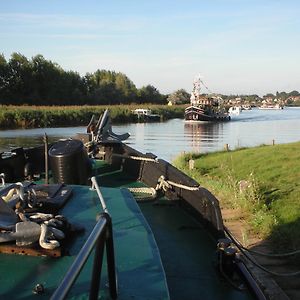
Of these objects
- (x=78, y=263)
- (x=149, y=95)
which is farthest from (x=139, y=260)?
(x=149, y=95)

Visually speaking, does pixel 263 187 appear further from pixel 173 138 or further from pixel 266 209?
pixel 173 138

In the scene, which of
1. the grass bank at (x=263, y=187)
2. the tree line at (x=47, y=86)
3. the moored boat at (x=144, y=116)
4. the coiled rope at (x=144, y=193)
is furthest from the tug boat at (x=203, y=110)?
the coiled rope at (x=144, y=193)

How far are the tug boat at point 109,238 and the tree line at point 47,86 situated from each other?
65603 millimetres

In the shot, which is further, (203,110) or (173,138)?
(203,110)

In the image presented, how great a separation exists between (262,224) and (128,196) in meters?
4.40

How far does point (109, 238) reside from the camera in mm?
2254

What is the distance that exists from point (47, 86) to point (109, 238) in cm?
7620

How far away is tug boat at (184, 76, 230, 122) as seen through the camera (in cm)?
6759

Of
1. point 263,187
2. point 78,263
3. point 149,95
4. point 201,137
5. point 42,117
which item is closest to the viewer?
point 78,263

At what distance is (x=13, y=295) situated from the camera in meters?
2.42

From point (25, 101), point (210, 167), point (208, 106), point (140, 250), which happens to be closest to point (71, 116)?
point (25, 101)

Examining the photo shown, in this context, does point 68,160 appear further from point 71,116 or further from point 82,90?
point 82,90

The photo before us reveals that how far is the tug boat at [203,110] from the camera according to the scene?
6759 centimetres

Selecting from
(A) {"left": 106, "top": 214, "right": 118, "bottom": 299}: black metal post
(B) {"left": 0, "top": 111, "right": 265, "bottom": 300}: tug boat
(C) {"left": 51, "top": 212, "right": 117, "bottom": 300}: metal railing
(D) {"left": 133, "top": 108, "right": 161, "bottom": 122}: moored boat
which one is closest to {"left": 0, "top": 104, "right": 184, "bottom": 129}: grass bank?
(D) {"left": 133, "top": 108, "right": 161, "bottom": 122}: moored boat
